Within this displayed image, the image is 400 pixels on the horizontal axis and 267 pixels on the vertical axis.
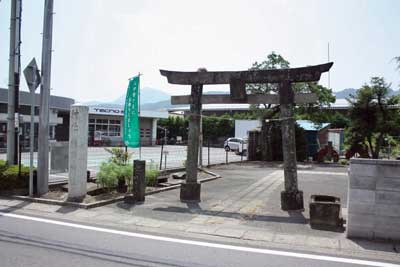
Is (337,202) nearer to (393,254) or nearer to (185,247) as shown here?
(393,254)

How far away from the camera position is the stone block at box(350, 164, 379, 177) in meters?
6.20

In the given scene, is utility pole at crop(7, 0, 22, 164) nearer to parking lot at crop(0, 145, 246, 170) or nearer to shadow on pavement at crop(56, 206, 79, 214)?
parking lot at crop(0, 145, 246, 170)

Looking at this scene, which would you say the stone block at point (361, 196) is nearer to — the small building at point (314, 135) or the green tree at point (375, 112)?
the green tree at point (375, 112)

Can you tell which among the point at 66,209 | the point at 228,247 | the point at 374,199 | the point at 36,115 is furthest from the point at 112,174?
the point at 36,115

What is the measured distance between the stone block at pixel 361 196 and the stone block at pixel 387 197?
0.26 feet

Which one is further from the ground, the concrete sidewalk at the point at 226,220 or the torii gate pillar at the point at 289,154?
the torii gate pillar at the point at 289,154

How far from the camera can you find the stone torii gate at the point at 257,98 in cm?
841

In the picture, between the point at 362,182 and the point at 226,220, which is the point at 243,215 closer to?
the point at 226,220

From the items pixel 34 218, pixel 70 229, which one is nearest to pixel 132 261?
pixel 70 229

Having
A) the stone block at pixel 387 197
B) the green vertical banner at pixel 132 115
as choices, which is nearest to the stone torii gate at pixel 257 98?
the green vertical banner at pixel 132 115

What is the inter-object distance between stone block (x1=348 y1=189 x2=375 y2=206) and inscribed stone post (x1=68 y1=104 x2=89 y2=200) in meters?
6.00

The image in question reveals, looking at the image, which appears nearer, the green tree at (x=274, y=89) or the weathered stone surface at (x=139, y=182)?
the weathered stone surface at (x=139, y=182)

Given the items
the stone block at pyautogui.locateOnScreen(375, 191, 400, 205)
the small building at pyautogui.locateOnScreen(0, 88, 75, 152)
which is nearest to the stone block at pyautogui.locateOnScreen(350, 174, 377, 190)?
the stone block at pyautogui.locateOnScreen(375, 191, 400, 205)

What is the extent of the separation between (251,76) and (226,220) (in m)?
3.61
